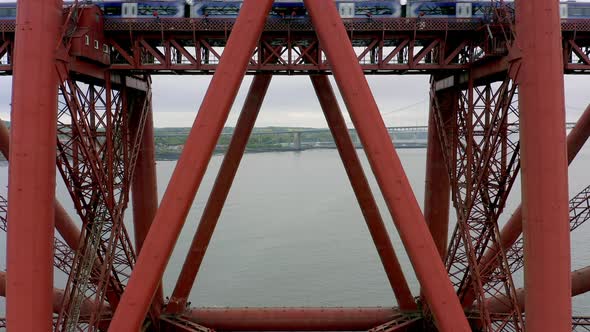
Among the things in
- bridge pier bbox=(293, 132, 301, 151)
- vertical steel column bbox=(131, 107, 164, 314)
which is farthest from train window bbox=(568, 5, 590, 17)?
bridge pier bbox=(293, 132, 301, 151)

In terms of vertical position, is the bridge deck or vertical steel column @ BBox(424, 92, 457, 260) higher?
the bridge deck

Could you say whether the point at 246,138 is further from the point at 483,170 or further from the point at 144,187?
the point at 483,170

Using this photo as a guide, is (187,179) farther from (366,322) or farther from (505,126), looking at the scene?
(366,322)

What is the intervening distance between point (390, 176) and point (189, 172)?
10.5 feet

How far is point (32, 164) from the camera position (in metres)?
8.55

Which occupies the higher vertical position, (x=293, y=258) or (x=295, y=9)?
(x=295, y=9)

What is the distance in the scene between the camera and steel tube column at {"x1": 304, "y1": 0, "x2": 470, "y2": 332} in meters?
8.53

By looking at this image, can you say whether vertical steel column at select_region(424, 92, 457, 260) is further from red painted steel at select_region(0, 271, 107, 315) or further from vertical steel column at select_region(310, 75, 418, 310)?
red painted steel at select_region(0, 271, 107, 315)

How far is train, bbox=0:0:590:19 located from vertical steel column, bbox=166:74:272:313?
231 centimetres

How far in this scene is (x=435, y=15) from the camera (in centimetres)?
1134

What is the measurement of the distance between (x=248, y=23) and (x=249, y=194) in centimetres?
4766

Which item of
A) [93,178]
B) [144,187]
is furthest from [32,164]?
[144,187]

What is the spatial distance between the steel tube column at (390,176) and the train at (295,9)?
2.63 metres

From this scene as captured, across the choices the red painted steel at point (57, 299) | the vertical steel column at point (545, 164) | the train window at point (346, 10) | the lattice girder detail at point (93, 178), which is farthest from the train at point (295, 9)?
the red painted steel at point (57, 299)
